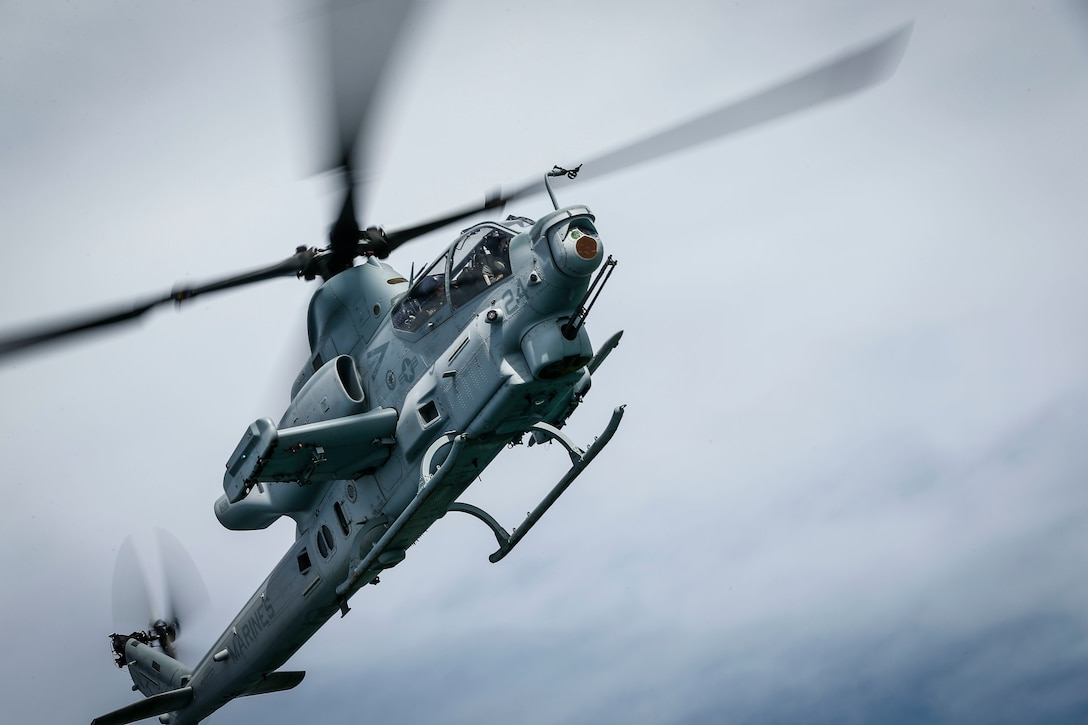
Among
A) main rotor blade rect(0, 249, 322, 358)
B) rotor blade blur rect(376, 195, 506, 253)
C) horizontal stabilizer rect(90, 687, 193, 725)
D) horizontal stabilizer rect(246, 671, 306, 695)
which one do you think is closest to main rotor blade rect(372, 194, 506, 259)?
rotor blade blur rect(376, 195, 506, 253)

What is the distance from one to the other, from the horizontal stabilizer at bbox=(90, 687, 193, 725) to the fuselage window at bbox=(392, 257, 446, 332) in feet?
27.1

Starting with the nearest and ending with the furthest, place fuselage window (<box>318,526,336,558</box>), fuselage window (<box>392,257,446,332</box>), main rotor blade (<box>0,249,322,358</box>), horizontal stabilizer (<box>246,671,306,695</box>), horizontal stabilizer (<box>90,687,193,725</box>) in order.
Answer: main rotor blade (<box>0,249,322,358</box>) → fuselage window (<box>392,257,446,332</box>) → fuselage window (<box>318,526,336,558</box>) → horizontal stabilizer (<box>90,687,193,725</box>) → horizontal stabilizer (<box>246,671,306,695</box>)

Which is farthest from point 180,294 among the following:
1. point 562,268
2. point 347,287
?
point 562,268

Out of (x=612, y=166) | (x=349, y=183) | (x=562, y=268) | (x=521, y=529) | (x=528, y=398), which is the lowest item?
(x=521, y=529)

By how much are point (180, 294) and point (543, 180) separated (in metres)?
4.97

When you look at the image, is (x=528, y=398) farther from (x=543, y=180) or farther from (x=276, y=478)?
(x=276, y=478)

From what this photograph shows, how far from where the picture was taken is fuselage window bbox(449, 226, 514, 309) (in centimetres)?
1323

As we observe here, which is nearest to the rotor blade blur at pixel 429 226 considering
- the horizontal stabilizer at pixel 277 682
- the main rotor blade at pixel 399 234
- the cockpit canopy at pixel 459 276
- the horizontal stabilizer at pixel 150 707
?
the main rotor blade at pixel 399 234

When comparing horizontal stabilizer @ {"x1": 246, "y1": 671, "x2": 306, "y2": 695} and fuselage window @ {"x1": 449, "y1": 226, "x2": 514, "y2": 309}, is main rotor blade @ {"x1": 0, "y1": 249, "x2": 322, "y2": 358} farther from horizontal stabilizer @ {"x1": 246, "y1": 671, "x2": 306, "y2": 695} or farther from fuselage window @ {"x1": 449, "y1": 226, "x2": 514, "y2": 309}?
horizontal stabilizer @ {"x1": 246, "y1": 671, "x2": 306, "y2": 695}

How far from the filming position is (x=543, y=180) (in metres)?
13.4

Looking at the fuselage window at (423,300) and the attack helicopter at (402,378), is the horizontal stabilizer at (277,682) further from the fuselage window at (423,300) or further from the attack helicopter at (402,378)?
the fuselage window at (423,300)

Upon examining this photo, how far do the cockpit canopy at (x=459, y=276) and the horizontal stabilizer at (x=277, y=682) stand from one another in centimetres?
742

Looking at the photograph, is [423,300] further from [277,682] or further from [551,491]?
[277,682]

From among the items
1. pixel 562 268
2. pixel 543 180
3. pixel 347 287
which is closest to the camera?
pixel 562 268
